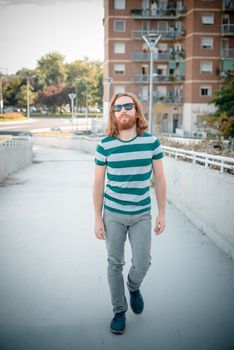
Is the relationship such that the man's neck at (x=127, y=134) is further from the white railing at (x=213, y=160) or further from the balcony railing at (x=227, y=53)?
the balcony railing at (x=227, y=53)

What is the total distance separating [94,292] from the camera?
397 cm

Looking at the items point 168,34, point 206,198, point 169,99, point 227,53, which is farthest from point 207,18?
point 206,198

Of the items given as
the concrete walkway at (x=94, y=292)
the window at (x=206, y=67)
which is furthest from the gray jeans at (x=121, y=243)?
the window at (x=206, y=67)

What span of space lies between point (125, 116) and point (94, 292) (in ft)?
5.90

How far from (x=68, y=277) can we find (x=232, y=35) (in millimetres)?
48051

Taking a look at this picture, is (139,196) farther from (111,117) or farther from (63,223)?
(63,223)

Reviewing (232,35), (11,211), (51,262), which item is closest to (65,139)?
(232,35)

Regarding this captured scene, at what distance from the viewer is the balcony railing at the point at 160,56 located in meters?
50.0

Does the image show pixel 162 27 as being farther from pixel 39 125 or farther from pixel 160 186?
pixel 160 186

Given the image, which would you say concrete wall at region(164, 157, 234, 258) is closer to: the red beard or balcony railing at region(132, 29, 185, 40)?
the red beard

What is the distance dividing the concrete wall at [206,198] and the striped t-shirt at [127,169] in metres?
1.90

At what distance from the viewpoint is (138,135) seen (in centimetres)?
322

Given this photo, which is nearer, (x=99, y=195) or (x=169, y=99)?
(x=99, y=195)

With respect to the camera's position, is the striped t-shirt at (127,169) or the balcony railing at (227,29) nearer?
the striped t-shirt at (127,169)
